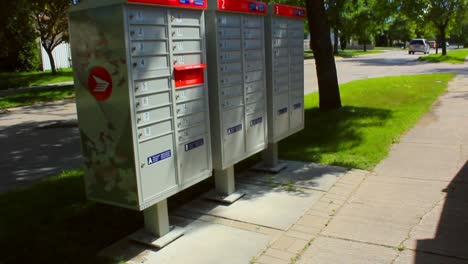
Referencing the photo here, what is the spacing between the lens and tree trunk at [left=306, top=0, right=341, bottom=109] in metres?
10.1

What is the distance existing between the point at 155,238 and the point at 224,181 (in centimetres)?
130

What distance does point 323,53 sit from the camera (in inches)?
406

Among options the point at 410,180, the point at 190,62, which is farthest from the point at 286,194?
the point at 190,62

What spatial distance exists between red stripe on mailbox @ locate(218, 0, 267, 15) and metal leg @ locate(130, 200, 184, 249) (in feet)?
6.69

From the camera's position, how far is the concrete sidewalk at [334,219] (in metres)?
4.04

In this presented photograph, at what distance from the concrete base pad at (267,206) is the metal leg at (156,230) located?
2.02ft

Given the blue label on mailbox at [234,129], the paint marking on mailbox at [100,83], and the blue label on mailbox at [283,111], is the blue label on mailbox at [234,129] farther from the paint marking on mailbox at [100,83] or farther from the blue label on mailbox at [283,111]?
the paint marking on mailbox at [100,83]

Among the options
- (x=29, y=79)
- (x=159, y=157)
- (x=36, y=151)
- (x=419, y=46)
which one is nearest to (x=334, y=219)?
(x=159, y=157)

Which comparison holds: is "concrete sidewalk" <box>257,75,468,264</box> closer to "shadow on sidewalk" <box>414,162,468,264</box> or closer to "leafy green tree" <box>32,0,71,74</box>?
"shadow on sidewalk" <box>414,162,468,264</box>

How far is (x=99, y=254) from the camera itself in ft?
13.6

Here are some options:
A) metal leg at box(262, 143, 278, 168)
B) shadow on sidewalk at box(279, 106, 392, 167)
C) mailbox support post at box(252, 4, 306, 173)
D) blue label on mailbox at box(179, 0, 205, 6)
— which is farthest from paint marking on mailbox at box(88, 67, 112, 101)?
shadow on sidewalk at box(279, 106, 392, 167)

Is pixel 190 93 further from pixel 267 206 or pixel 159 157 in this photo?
pixel 267 206

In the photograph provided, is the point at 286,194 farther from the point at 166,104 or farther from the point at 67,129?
the point at 67,129

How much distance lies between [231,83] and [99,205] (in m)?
1.96
